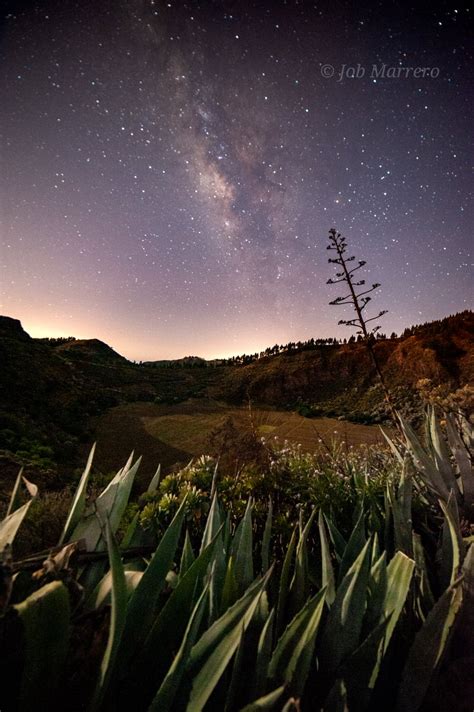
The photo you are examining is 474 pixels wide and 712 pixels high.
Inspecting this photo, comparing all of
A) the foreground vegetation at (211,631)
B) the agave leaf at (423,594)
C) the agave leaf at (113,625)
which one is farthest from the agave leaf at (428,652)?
the agave leaf at (113,625)

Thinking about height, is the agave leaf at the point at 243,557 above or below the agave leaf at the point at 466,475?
above

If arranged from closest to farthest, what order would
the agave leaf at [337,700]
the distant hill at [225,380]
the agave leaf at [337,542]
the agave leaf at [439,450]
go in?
the agave leaf at [337,700], the agave leaf at [337,542], the agave leaf at [439,450], the distant hill at [225,380]

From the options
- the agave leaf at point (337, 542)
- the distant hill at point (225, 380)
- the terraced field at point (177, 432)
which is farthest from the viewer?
the distant hill at point (225, 380)

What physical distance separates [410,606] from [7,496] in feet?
17.1

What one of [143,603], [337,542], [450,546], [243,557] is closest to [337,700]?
[143,603]

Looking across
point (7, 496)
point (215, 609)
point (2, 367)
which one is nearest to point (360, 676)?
point (215, 609)

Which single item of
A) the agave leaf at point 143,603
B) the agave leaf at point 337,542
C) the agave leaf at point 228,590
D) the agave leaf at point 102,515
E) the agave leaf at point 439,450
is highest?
the agave leaf at point 102,515

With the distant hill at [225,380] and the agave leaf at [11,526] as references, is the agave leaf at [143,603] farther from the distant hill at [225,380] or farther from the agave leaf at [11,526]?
the distant hill at [225,380]

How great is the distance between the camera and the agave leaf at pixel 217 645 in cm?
54

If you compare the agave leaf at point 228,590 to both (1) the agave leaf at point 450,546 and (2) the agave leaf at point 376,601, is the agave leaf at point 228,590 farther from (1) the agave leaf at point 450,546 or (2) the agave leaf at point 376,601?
(1) the agave leaf at point 450,546

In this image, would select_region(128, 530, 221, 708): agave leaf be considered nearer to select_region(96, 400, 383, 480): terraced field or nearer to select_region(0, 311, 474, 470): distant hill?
select_region(96, 400, 383, 480): terraced field

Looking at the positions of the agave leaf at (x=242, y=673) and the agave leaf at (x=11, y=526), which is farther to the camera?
the agave leaf at (x=11, y=526)

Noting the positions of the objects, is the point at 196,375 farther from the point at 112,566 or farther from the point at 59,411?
the point at 112,566

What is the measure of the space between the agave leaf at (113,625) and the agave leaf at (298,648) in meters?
0.33
